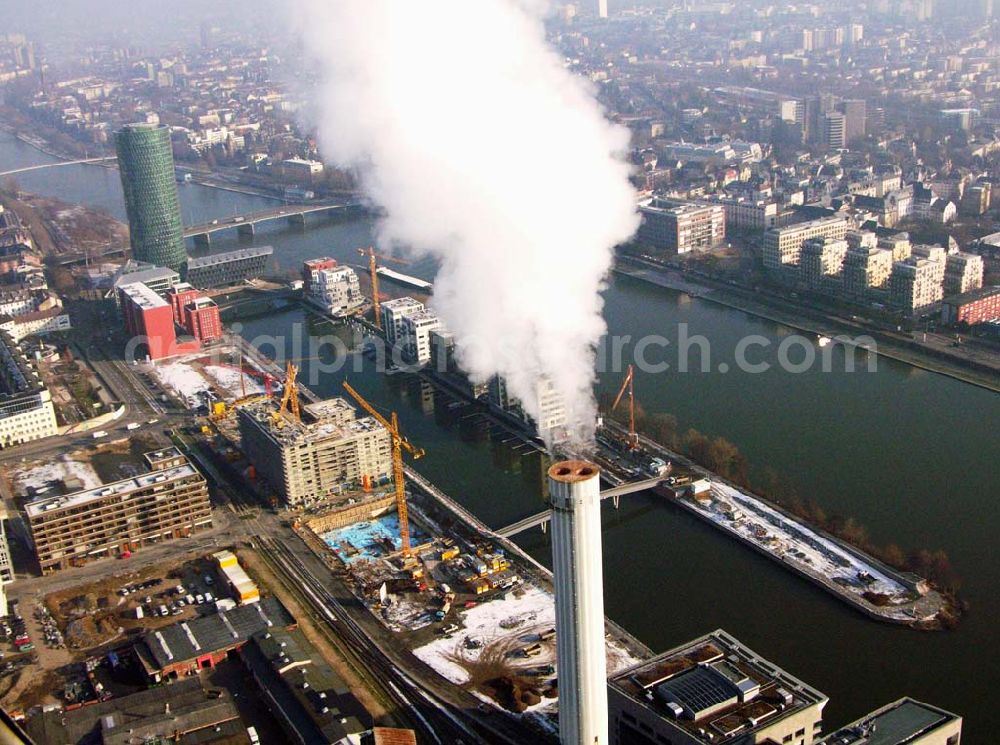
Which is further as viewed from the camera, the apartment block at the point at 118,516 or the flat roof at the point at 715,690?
the apartment block at the point at 118,516

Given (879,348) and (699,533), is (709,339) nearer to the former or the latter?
(879,348)

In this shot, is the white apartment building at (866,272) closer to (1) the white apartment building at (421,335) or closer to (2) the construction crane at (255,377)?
(1) the white apartment building at (421,335)

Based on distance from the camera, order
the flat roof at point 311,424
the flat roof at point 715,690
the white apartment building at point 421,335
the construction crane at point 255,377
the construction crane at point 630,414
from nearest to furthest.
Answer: the flat roof at point 715,690
the flat roof at point 311,424
the construction crane at point 630,414
the construction crane at point 255,377
the white apartment building at point 421,335

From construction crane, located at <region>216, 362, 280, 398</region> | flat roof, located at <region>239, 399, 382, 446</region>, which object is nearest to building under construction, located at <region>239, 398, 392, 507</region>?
flat roof, located at <region>239, 399, 382, 446</region>

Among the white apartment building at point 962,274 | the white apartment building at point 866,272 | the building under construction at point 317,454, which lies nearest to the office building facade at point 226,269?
the building under construction at point 317,454

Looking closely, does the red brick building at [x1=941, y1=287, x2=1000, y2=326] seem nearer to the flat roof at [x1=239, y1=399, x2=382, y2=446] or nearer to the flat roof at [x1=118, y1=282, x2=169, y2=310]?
the flat roof at [x1=239, y1=399, x2=382, y2=446]

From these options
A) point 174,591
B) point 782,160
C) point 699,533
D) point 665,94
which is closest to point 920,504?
point 699,533
